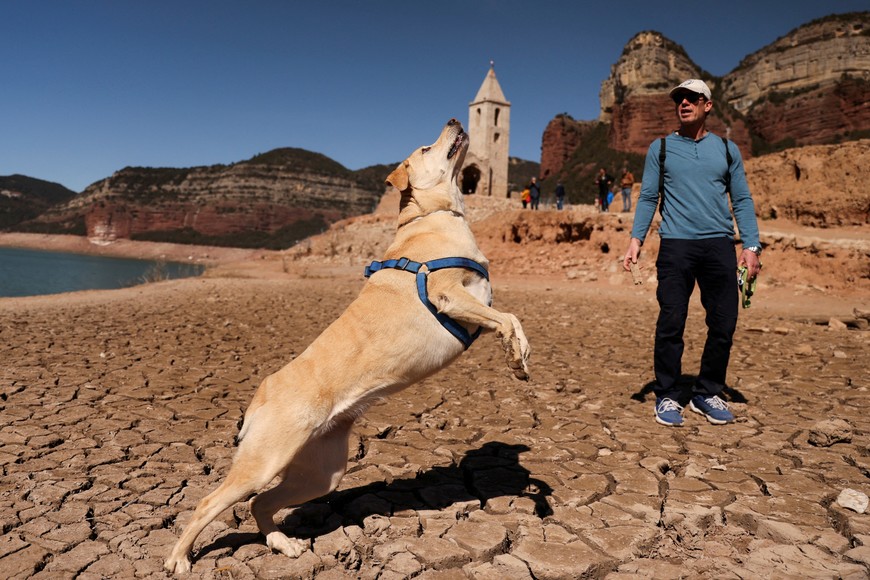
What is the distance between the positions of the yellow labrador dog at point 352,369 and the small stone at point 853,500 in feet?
5.54

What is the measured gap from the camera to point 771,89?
6744 centimetres

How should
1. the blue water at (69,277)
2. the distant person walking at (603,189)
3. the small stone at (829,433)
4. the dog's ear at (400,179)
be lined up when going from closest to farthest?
1. the dog's ear at (400,179)
2. the small stone at (829,433)
3. the distant person walking at (603,189)
4. the blue water at (69,277)

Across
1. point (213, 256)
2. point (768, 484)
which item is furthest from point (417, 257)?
point (213, 256)

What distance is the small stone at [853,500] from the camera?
2467 mm

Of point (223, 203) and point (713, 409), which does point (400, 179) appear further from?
point (223, 203)

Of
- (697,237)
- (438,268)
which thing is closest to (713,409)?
(697,237)

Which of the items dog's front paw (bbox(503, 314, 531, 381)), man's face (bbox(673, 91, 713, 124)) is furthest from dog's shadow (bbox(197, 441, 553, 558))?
man's face (bbox(673, 91, 713, 124))

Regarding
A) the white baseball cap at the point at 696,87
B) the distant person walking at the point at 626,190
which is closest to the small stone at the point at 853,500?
the white baseball cap at the point at 696,87

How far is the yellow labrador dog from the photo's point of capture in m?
2.01

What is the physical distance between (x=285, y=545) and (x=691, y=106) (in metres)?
3.54

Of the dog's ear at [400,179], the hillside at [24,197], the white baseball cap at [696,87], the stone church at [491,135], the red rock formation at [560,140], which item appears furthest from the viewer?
the hillside at [24,197]

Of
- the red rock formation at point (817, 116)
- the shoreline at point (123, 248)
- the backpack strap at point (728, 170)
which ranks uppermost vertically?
the red rock formation at point (817, 116)

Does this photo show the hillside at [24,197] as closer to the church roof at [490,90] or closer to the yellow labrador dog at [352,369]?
the church roof at [490,90]

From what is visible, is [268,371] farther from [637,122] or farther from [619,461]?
[637,122]
